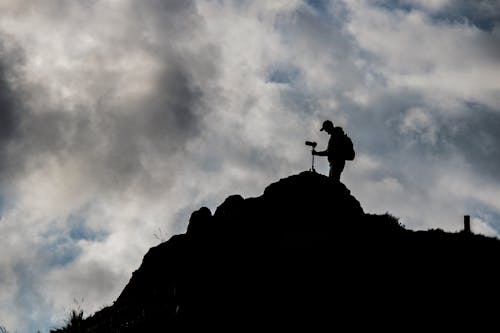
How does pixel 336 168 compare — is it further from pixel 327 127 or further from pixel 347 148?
pixel 327 127

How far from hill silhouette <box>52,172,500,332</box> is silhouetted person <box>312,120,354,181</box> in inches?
36.4

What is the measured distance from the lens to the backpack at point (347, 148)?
66.8 feet

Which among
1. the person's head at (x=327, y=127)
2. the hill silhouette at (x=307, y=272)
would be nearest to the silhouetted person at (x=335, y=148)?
the person's head at (x=327, y=127)

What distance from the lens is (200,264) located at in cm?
2008

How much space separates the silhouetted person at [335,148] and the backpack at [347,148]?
0.13 feet

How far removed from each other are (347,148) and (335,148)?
1.57ft

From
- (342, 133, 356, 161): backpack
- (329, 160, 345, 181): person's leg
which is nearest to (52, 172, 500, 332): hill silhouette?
(329, 160, 345, 181): person's leg

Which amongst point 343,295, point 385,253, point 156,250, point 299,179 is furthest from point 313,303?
point 156,250

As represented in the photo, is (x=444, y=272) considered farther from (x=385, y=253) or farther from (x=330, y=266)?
(x=330, y=266)

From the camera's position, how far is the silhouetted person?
66.9 ft

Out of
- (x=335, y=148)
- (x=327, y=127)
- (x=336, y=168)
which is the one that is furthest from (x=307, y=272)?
(x=327, y=127)

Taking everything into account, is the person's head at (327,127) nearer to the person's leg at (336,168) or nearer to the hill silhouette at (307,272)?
the person's leg at (336,168)

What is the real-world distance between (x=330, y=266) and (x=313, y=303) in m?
1.87

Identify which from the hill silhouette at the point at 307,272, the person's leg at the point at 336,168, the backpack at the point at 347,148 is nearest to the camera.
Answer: the hill silhouette at the point at 307,272
